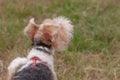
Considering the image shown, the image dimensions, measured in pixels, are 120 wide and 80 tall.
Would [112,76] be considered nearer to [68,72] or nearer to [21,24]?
[68,72]

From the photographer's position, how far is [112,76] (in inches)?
213

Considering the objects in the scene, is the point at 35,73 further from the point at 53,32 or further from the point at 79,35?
the point at 79,35

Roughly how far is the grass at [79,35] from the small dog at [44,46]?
87 cm

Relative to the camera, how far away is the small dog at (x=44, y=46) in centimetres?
429

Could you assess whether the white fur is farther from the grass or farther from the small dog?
the grass

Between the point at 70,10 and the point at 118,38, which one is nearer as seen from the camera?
the point at 118,38

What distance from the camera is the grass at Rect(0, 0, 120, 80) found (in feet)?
18.1

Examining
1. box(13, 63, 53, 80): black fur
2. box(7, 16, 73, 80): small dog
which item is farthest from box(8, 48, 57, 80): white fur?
box(13, 63, 53, 80): black fur

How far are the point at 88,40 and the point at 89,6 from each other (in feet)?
4.39

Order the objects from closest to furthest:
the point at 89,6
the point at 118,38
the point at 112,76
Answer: the point at 112,76, the point at 118,38, the point at 89,6

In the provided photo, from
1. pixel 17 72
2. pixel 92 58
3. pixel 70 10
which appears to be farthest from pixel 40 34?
pixel 70 10

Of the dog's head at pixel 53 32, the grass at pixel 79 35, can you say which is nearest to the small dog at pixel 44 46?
the dog's head at pixel 53 32

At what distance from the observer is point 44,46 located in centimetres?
449

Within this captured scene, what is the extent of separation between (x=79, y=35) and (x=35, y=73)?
209 centimetres
